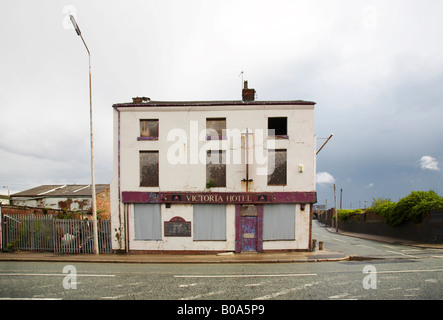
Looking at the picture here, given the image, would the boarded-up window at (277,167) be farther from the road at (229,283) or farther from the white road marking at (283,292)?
the white road marking at (283,292)

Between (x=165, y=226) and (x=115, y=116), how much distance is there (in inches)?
295

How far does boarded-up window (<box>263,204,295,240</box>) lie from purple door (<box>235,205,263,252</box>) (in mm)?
383

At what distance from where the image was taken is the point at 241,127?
17.1 meters

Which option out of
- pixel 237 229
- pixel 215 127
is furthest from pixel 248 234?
pixel 215 127

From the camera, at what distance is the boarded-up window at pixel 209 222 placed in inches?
652

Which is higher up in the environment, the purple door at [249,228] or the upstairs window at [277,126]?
the upstairs window at [277,126]

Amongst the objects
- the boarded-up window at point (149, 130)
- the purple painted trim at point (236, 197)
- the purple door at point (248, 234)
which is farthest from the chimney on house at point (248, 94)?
the purple door at point (248, 234)

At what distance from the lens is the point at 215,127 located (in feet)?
56.4

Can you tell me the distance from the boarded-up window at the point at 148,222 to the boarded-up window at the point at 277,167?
279 inches

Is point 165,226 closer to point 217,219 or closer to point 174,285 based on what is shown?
point 217,219

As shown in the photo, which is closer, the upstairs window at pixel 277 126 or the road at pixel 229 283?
the road at pixel 229 283

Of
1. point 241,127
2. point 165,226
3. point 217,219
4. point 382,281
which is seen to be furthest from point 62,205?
point 382,281

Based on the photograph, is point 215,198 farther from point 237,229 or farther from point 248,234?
point 248,234

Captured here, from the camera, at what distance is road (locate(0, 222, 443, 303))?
24.5 feet
